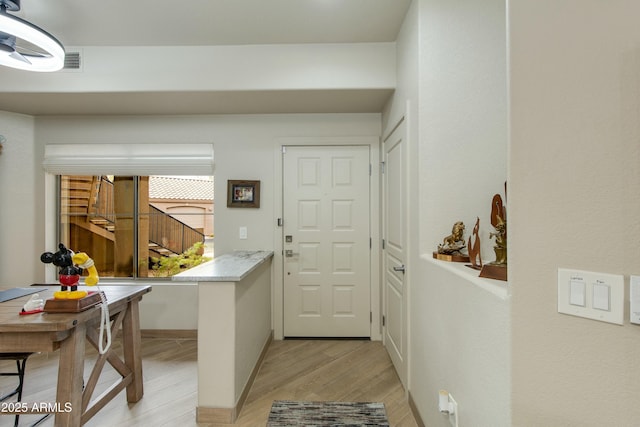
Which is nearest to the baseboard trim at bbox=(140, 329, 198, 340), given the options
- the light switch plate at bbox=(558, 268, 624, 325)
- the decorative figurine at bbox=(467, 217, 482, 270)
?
the decorative figurine at bbox=(467, 217, 482, 270)

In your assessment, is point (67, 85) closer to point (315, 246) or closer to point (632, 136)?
point (315, 246)

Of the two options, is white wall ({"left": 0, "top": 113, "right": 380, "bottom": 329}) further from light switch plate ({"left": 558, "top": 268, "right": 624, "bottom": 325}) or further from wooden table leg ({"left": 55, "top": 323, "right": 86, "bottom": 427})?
light switch plate ({"left": 558, "top": 268, "right": 624, "bottom": 325})

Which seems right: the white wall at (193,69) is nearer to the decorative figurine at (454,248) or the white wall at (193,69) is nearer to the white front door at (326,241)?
the white front door at (326,241)

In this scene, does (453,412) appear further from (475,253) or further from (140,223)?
(140,223)

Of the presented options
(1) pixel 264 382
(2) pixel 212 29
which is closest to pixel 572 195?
(1) pixel 264 382

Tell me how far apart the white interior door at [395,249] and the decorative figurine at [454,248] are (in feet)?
1.82

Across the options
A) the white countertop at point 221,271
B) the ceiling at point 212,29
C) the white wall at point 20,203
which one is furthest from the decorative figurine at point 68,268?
the white wall at point 20,203

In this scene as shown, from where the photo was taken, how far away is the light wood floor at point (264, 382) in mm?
1979

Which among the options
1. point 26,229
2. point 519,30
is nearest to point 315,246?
point 519,30

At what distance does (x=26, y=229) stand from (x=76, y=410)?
2.69 meters

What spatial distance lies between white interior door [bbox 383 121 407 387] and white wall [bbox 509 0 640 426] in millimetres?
1289

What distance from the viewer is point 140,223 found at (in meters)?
3.31

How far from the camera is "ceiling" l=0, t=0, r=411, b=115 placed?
6.97ft

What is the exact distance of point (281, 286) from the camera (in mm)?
Answer: 3164
